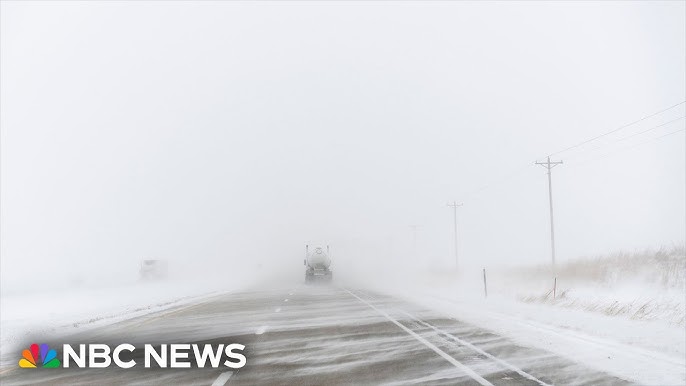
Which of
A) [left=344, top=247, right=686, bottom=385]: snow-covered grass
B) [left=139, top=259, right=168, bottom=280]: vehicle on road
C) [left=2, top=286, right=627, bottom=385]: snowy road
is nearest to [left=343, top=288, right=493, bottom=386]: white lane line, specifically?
[left=2, top=286, right=627, bottom=385]: snowy road

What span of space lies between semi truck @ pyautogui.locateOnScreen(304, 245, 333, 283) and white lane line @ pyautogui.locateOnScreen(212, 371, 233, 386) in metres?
52.1

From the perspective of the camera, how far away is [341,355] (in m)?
11.6

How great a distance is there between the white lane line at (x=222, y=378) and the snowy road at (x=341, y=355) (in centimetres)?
2

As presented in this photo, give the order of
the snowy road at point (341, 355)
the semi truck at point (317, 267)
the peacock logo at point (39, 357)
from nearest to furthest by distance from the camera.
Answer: the snowy road at point (341, 355)
the peacock logo at point (39, 357)
the semi truck at point (317, 267)

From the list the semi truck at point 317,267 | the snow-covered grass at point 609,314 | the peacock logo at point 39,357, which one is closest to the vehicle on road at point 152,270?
the semi truck at point 317,267

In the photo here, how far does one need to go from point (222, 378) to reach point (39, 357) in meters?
5.11

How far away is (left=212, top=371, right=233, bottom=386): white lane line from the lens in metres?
8.95

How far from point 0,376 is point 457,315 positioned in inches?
555

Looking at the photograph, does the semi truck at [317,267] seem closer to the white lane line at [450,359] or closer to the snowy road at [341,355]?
the snowy road at [341,355]

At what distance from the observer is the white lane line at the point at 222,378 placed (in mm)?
8954

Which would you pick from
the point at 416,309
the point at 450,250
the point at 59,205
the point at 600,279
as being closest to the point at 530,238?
the point at 450,250

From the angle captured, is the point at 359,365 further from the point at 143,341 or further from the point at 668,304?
the point at 668,304

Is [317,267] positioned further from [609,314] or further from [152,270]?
[609,314]

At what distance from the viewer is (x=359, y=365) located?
10.4 m
